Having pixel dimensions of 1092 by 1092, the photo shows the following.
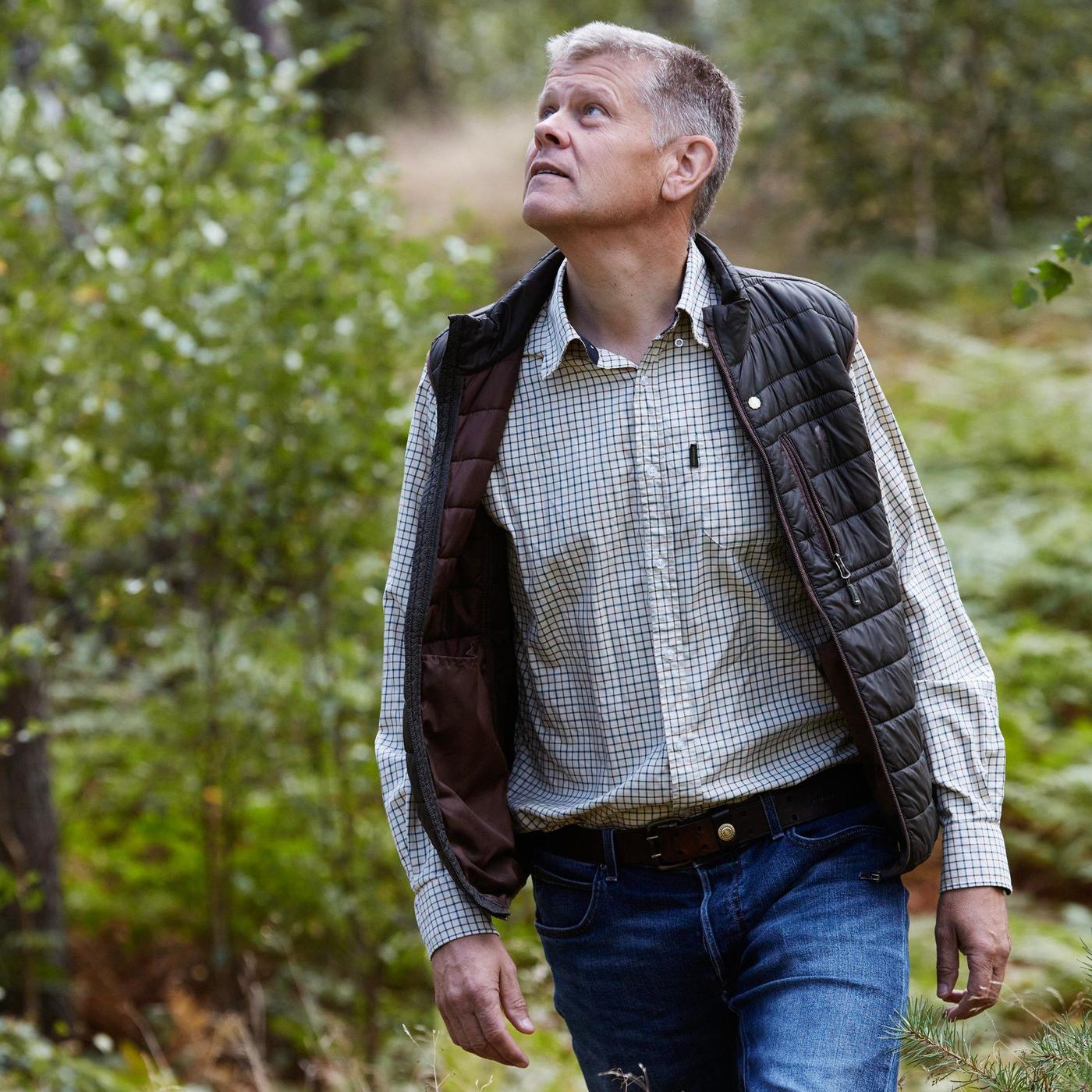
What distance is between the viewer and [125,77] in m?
5.62

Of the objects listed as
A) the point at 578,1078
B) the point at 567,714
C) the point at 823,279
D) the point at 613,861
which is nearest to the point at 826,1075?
the point at 613,861

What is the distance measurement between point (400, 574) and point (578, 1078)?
2987 mm

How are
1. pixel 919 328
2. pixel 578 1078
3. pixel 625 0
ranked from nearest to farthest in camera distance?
pixel 578 1078
pixel 919 328
pixel 625 0

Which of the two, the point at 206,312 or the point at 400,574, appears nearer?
the point at 400,574

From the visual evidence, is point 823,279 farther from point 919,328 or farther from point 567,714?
point 567,714

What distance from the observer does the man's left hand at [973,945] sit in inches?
88.7

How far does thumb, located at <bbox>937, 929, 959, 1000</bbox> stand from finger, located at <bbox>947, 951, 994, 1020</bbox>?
0.04 metres

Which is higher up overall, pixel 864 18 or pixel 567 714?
pixel 864 18

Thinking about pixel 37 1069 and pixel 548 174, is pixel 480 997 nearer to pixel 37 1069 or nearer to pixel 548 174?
pixel 548 174

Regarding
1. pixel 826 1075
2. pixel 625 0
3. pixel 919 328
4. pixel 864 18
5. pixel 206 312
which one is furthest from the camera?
pixel 625 0

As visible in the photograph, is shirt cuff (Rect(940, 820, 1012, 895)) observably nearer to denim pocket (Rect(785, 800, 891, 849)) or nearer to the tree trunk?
denim pocket (Rect(785, 800, 891, 849))

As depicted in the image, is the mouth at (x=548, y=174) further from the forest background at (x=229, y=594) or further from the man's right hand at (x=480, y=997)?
the forest background at (x=229, y=594)

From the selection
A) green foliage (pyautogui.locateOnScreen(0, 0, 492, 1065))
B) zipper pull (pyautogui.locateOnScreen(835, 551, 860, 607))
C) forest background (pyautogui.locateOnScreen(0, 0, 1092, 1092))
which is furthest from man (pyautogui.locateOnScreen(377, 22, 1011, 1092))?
green foliage (pyautogui.locateOnScreen(0, 0, 492, 1065))

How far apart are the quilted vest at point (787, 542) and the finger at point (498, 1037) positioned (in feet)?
0.57
